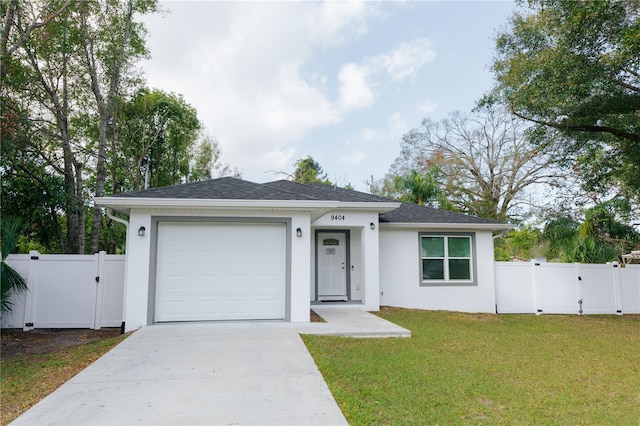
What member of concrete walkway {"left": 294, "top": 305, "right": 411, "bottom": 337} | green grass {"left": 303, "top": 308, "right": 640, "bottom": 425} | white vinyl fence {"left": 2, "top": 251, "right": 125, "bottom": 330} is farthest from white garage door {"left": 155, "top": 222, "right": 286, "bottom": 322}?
white vinyl fence {"left": 2, "top": 251, "right": 125, "bottom": 330}

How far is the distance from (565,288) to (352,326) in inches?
308

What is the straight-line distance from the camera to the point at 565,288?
38.1 ft

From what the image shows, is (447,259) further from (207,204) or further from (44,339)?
(44,339)

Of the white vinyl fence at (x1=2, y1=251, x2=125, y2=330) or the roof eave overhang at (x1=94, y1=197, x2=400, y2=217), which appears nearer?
the roof eave overhang at (x1=94, y1=197, x2=400, y2=217)

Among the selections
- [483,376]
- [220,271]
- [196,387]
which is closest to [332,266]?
[220,271]

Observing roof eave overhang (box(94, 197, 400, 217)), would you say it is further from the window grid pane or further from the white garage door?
the window grid pane

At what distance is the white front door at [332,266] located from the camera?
11219mm

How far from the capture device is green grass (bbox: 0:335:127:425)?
421 cm

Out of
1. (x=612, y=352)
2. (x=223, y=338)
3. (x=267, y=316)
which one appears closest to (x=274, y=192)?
(x=267, y=316)

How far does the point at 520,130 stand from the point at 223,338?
25.8m

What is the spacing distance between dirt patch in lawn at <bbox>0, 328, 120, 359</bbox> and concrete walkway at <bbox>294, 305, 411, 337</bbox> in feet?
14.5

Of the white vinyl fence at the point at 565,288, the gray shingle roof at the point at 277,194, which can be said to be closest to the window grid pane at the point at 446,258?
the gray shingle roof at the point at 277,194

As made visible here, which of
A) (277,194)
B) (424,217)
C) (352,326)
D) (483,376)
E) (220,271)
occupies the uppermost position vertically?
(277,194)

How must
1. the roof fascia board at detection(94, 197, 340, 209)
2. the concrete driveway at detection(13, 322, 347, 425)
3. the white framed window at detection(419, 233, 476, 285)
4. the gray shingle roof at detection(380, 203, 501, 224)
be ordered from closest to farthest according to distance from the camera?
the concrete driveway at detection(13, 322, 347, 425) < the roof fascia board at detection(94, 197, 340, 209) < the gray shingle roof at detection(380, 203, 501, 224) < the white framed window at detection(419, 233, 476, 285)
